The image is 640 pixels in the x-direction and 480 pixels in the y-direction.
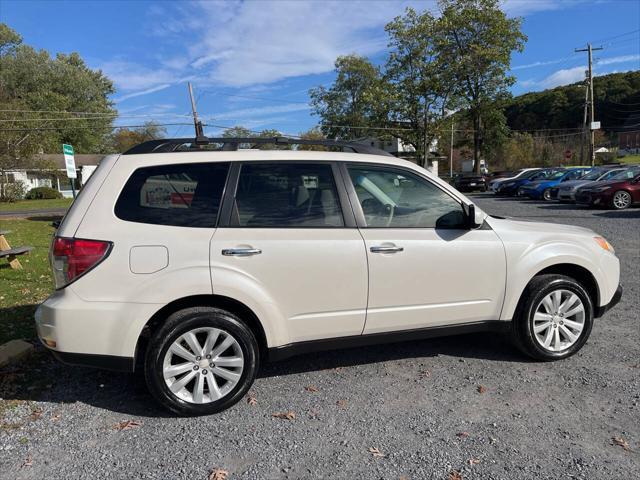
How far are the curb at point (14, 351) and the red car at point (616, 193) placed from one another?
1781cm

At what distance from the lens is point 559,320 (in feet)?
13.2

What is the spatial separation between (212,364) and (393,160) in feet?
6.82

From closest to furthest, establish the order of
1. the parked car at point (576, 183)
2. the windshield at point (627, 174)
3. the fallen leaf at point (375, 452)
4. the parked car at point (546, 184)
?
the fallen leaf at point (375, 452) < the windshield at point (627, 174) < the parked car at point (576, 183) < the parked car at point (546, 184)

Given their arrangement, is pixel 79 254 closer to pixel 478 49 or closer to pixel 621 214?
pixel 621 214

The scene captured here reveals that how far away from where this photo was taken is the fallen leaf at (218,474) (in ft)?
8.56

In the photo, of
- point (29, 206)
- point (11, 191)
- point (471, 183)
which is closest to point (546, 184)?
point (471, 183)

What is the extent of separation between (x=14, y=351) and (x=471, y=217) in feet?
13.1

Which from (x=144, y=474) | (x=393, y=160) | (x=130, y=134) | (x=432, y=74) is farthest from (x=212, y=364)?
(x=130, y=134)

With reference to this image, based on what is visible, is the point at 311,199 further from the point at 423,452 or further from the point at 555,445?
the point at 555,445

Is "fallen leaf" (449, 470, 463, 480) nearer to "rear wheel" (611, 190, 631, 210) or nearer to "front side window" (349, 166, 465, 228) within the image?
"front side window" (349, 166, 465, 228)

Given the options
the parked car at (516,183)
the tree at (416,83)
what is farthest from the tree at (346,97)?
the parked car at (516,183)

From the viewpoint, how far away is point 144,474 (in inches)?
104

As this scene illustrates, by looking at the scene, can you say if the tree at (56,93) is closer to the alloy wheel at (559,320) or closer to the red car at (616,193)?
the red car at (616,193)

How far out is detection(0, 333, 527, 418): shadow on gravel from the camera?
11.5ft
